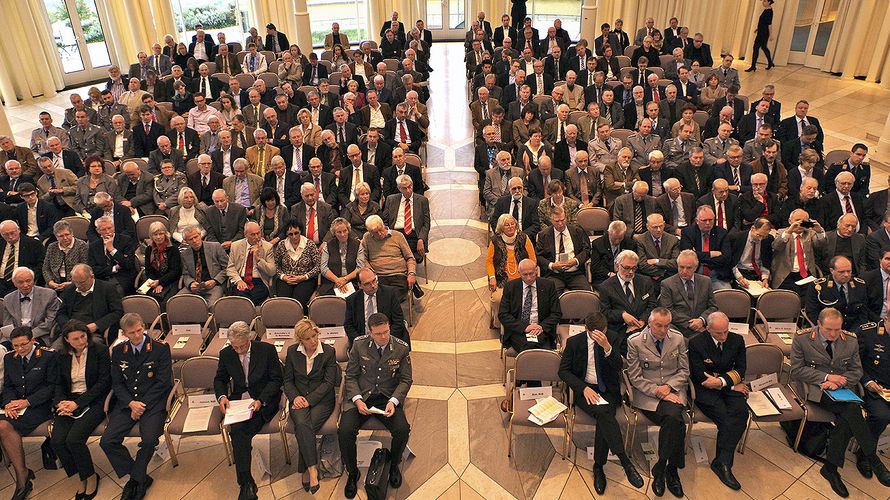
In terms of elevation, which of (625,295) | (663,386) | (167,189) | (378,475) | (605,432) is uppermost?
(167,189)

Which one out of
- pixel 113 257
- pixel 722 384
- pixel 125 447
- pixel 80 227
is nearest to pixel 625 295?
pixel 722 384

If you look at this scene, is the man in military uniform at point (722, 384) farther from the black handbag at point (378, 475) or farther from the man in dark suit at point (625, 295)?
the black handbag at point (378, 475)

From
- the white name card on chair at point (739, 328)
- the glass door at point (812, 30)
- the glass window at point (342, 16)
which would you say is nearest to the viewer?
the white name card on chair at point (739, 328)

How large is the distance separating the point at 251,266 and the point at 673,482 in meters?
4.62

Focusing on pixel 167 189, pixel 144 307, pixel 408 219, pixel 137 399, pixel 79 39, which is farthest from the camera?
pixel 79 39

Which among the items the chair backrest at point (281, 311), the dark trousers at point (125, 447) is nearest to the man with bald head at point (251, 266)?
the chair backrest at point (281, 311)

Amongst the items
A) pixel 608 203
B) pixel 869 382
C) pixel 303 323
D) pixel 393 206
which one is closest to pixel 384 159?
pixel 393 206

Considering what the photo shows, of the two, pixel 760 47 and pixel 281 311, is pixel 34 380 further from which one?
pixel 760 47

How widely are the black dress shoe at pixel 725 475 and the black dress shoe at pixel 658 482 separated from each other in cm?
50

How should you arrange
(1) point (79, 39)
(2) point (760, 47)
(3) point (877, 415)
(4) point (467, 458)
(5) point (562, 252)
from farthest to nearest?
(1) point (79, 39)
(2) point (760, 47)
(5) point (562, 252)
(4) point (467, 458)
(3) point (877, 415)

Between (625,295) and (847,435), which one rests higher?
(625,295)

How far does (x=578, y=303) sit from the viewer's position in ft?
19.2

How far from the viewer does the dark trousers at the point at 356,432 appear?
470cm

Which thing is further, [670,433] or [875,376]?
[875,376]
